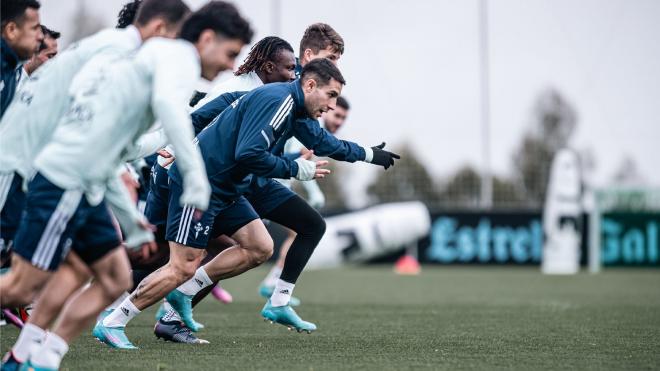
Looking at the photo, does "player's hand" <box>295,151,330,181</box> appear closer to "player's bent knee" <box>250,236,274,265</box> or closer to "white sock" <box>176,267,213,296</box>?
"player's bent knee" <box>250,236,274,265</box>

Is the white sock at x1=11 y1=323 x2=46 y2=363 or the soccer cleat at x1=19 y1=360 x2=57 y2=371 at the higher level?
the white sock at x1=11 y1=323 x2=46 y2=363

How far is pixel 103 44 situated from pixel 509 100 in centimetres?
1961

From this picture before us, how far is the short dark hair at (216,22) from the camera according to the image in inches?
182

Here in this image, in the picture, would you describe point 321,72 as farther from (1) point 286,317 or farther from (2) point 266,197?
(1) point 286,317

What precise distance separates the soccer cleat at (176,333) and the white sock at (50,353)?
2.14 metres

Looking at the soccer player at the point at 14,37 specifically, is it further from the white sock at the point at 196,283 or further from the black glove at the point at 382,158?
the black glove at the point at 382,158

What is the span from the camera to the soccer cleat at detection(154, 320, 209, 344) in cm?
665

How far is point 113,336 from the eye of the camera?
618cm

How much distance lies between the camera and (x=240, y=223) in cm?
686

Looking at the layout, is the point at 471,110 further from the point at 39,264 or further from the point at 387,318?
the point at 39,264

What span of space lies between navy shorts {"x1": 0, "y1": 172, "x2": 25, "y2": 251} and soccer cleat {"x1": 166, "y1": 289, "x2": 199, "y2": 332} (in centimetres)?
194

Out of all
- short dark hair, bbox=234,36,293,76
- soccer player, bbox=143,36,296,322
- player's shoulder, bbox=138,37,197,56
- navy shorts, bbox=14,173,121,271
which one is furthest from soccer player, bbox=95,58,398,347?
navy shorts, bbox=14,173,121,271

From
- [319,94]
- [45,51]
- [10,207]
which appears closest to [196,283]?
[319,94]

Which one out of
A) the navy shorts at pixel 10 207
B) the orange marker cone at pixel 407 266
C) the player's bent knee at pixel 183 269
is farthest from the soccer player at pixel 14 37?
the orange marker cone at pixel 407 266
